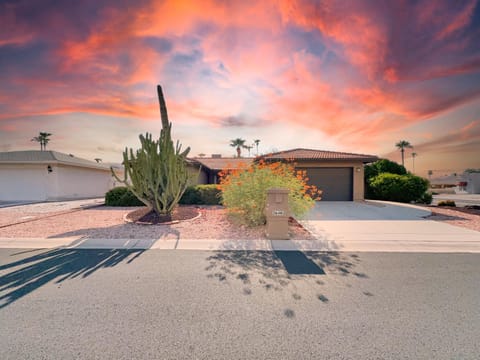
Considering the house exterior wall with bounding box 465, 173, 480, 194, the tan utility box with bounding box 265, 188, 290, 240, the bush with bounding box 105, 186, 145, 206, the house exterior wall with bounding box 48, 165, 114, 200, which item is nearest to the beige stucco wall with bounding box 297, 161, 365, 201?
the tan utility box with bounding box 265, 188, 290, 240

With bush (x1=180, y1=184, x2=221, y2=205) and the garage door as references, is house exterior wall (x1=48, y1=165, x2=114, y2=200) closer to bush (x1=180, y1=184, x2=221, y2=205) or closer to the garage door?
bush (x1=180, y1=184, x2=221, y2=205)

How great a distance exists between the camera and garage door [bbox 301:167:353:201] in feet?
43.4

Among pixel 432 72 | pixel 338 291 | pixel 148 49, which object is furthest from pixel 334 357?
pixel 432 72

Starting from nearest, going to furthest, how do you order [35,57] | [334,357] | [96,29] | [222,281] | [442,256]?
1. [334,357]
2. [222,281]
3. [442,256]
4. [96,29]
5. [35,57]

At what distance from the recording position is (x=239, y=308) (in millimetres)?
2576

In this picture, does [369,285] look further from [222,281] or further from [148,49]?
[148,49]

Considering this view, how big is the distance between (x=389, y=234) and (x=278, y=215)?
354cm

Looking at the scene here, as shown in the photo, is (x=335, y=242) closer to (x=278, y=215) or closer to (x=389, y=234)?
(x=278, y=215)

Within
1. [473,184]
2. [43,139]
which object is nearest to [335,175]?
[473,184]

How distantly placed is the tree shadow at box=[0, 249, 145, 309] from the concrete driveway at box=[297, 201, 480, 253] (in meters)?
4.43

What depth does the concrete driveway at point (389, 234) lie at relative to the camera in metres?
4.89

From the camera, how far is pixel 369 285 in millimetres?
3133

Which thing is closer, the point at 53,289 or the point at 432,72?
the point at 53,289

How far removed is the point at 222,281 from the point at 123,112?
37.7 ft
